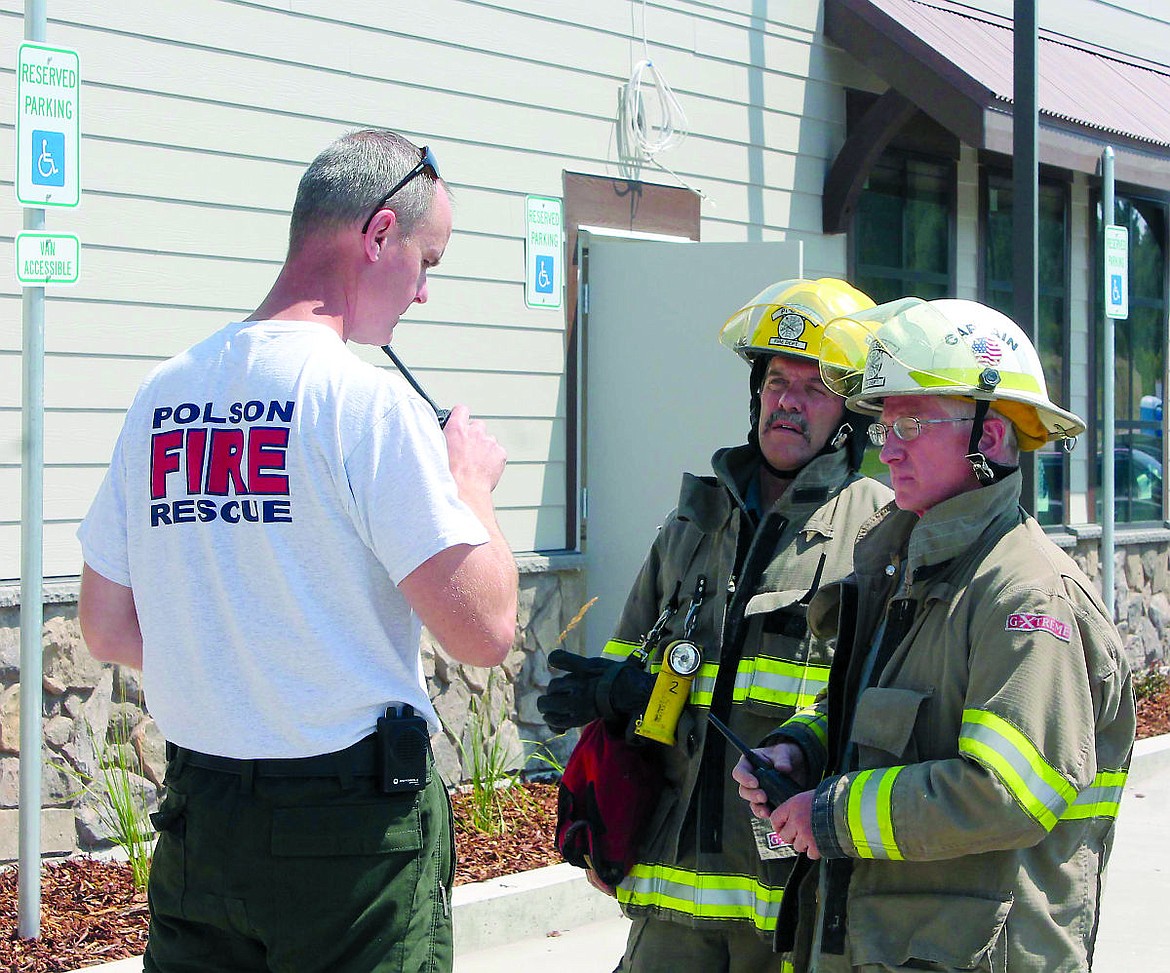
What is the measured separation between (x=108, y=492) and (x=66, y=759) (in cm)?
351

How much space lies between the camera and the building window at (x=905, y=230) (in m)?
9.26

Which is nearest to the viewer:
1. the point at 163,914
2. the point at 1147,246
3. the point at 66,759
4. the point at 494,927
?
the point at 163,914

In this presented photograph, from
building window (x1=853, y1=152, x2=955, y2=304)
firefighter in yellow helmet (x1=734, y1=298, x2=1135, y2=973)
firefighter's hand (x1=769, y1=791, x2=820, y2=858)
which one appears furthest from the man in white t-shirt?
building window (x1=853, y1=152, x2=955, y2=304)

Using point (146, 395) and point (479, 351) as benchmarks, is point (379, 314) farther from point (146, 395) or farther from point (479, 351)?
point (479, 351)

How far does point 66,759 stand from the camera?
5.76 m

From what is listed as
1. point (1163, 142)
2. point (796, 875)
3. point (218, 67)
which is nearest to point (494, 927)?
point (796, 875)

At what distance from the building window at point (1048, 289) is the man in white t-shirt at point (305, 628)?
847 cm

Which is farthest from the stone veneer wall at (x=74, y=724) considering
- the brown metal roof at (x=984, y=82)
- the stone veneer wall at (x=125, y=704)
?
the brown metal roof at (x=984, y=82)

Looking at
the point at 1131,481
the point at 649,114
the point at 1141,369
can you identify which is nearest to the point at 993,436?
the point at 649,114

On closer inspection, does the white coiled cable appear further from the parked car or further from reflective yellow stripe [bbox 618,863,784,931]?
reflective yellow stripe [bbox 618,863,784,931]

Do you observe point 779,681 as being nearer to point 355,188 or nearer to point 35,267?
point 355,188

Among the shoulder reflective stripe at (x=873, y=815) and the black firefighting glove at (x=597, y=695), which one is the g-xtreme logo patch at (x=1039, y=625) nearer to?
the shoulder reflective stripe at (x=873, y=815)

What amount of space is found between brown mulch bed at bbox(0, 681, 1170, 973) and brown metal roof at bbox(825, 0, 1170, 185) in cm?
442

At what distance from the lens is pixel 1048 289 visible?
419 inches
